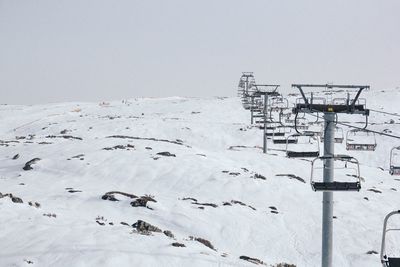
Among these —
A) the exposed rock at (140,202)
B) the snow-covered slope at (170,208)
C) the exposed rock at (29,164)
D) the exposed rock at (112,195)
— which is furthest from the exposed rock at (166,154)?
the exposed rock at (140,202)

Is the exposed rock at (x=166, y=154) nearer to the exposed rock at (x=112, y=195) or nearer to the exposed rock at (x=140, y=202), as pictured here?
the exposed rock at (x=112, y=195)

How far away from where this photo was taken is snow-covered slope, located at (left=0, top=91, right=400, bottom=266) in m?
15.9

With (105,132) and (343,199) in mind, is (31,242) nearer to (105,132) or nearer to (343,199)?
(343,199)

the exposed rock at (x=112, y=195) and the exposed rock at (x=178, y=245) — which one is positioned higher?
the exposed rock at (x=178, y=245)

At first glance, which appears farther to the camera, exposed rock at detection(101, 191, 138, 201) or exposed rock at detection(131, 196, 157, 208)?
exposed rock at detection(101, 191, 138, 201)

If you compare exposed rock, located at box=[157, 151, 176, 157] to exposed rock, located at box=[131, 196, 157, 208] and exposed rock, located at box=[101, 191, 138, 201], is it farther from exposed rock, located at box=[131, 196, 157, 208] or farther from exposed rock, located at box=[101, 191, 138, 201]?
exposed rock, located at box=[131, 196, 157, 208]

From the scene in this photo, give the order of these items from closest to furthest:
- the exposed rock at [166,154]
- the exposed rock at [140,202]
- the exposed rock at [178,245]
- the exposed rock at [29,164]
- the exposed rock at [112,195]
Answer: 1. the exposed rock at [178,245]
2. the exposed rock at [140,202]
3. the exposed rock at [112,195]
4. the exposed rock at [29,164]
5. the exposed rock at [166,154]

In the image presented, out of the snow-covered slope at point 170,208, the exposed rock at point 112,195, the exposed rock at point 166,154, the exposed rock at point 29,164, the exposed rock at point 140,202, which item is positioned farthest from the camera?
the exposed rock at point 166,154

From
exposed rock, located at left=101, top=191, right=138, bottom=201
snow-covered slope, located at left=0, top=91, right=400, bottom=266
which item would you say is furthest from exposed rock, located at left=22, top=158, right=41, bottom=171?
exposed rock, located at left=101, top=191, right=138, bottom=201

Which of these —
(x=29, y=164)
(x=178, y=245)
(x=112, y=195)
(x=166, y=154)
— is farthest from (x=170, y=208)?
(x=29, y=164)

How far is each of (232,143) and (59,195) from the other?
124ft

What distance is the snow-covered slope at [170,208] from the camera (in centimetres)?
1589

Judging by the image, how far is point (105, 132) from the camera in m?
65.3

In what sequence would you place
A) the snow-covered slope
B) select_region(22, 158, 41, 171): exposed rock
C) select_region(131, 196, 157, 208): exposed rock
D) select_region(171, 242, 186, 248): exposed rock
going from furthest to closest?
1. select_region(22, 158, 41, 171): exposed rock
2. select_region(131, 196, 157, 208): exposed rock
3. select_region(171, 242, 186, 248): exposed rock
4. the snow-covered slope
